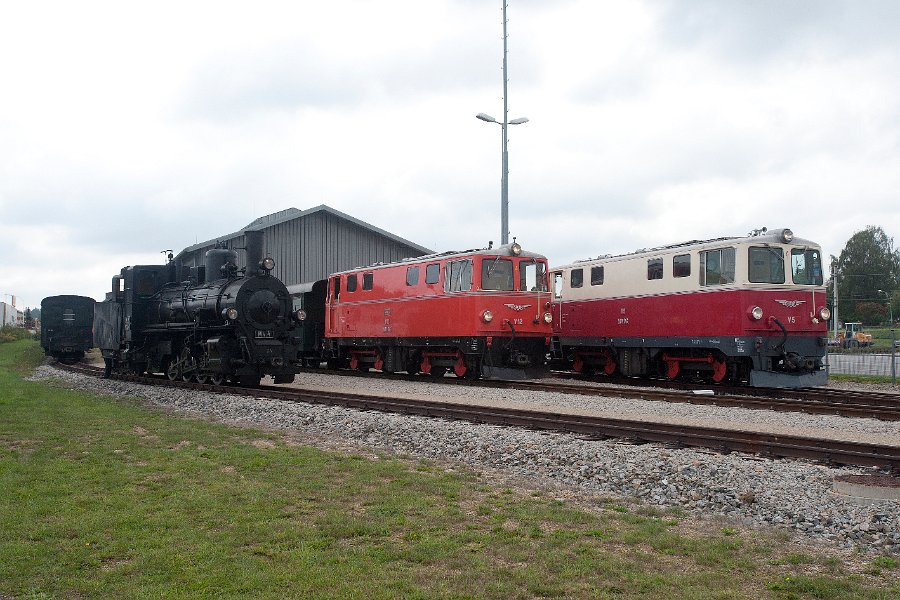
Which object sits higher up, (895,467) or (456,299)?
(456,299)

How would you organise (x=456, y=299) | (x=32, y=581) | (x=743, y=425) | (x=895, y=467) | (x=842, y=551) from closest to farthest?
(x=32, y=581)
(x=842, y=551)
(x=895, y=467)
(x=743, y=425)
(x=456, y=299)

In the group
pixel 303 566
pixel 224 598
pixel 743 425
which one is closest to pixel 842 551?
pixel 303 566

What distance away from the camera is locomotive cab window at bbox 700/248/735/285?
62.3 ft

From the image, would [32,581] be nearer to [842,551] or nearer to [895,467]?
[842,551]

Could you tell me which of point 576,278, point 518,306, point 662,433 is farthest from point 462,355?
point 662,433

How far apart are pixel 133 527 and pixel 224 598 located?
215 cm

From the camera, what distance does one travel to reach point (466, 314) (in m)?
Answer: 21.4

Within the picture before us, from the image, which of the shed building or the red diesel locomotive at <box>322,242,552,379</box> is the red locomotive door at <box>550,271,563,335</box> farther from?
the shed building

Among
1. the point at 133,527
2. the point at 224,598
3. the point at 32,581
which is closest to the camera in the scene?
the point at 224,598

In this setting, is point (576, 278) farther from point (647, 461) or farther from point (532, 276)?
point (647, 461)

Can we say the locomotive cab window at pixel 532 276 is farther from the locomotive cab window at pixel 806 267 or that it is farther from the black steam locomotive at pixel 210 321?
the locomotive cab window at pixel 806 267

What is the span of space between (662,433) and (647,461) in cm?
172

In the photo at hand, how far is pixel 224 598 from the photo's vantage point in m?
5.23

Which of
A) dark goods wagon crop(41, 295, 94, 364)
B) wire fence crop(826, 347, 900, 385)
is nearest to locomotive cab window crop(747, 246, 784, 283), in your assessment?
wire fence crop(826, 347, 900, 385)
